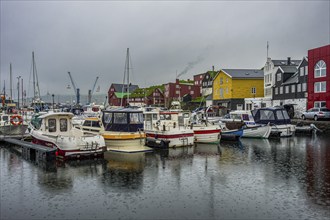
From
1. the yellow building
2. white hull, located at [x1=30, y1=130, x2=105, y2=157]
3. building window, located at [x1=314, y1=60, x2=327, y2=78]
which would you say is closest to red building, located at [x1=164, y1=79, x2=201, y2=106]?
the yellow building

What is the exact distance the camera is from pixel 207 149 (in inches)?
1145

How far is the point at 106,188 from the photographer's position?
16016mm

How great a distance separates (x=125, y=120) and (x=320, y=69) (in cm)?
3781

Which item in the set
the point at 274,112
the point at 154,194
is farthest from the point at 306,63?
the point at 154,194

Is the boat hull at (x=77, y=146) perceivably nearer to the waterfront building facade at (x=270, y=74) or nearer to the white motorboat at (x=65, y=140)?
the white motorboat at (x=65, y=140)

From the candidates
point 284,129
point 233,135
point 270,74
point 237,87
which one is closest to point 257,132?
point 284,129

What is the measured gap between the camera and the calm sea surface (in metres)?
12.7

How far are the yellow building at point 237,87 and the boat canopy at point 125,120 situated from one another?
152 feet

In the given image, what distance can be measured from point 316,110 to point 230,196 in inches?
1550

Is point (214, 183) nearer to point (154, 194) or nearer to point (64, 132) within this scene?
point (154, 194)

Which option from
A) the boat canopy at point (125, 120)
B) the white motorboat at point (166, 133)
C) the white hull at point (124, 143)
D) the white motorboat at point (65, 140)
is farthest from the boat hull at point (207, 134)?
the white motorboat at point (65, 140)

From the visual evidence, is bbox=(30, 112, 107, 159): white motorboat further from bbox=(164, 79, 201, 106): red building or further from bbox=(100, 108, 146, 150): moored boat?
bbox=(164, 79, 201, 106): red building

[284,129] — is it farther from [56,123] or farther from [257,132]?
[56,123]

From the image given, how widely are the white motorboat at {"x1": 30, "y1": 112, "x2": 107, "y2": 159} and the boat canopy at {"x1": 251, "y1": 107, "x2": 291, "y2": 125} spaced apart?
78.9ft
